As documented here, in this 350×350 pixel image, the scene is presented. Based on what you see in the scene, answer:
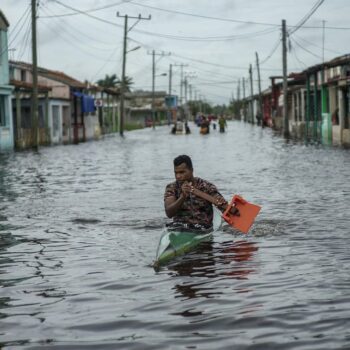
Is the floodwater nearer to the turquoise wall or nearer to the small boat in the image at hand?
the small boat

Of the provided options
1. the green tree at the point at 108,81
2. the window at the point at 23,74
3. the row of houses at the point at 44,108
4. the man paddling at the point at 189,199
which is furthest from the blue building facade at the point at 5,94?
the green tree at the point at 108,81

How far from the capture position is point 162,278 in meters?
7.85

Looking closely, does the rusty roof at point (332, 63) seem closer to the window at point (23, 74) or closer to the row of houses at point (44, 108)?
the row of houses at point (44, 108)

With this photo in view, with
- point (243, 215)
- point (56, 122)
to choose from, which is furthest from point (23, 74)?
point (243, 215)

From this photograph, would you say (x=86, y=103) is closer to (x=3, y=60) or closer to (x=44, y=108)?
(x=44, y=108)

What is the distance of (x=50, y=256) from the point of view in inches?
369

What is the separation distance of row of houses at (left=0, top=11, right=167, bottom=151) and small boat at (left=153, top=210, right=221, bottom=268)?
3065 centimetres

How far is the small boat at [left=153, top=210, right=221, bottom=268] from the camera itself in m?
8.55

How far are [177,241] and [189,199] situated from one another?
0.75 m

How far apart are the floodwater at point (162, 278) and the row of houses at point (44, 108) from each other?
972 inches

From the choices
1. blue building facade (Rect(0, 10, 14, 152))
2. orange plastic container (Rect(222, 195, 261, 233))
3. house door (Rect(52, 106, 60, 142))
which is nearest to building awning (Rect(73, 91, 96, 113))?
house door (Rect(52, 106, 60, 142))

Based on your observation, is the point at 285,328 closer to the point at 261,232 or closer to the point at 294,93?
the point at 261,232

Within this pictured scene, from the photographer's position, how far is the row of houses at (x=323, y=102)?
38.9 meters

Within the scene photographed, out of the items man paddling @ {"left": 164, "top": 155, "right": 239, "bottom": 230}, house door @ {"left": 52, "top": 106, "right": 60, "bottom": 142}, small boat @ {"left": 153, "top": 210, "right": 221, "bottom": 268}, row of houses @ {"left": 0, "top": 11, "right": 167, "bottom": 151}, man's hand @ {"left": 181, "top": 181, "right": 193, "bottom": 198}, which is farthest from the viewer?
house door @ {"left": 52, "top": 106, "right": 60, "bottom": 142}
